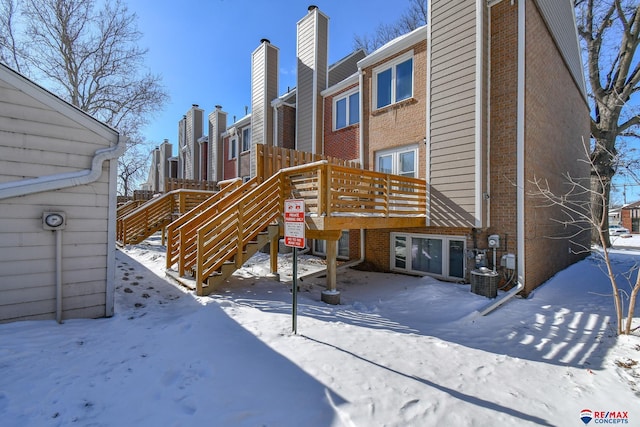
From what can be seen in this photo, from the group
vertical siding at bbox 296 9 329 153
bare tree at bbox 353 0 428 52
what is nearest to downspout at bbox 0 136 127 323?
vertical siding at bbox 296 9 329 153

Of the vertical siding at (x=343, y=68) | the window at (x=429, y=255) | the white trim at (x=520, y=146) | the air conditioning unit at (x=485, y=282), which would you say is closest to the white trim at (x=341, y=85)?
the vertical siding at (x=343, y=68)

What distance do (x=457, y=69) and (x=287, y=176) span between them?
527cm

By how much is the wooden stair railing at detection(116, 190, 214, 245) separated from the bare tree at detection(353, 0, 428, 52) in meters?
16.2

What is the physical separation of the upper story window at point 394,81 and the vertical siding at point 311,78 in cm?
308

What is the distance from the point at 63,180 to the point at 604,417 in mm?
7123

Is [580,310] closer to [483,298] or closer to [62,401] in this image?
[483,298]

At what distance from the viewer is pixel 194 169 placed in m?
24.8

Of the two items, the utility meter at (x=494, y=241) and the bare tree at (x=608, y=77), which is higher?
the bare tree at (x=608, y=77)

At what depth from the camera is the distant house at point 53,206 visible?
4.01 m

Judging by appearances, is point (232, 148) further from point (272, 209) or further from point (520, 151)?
point (520, 151)

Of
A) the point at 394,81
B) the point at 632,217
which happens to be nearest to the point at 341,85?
the point at 394,81

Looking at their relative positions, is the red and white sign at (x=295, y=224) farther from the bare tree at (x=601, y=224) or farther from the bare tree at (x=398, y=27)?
the bare tree at (x=398, y=27)

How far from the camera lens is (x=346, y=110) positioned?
11555 mm

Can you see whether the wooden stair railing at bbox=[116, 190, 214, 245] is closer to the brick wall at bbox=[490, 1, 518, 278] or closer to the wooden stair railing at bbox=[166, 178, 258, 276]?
the wooden stair railing at bbox=[166, 178, 258, 276]
